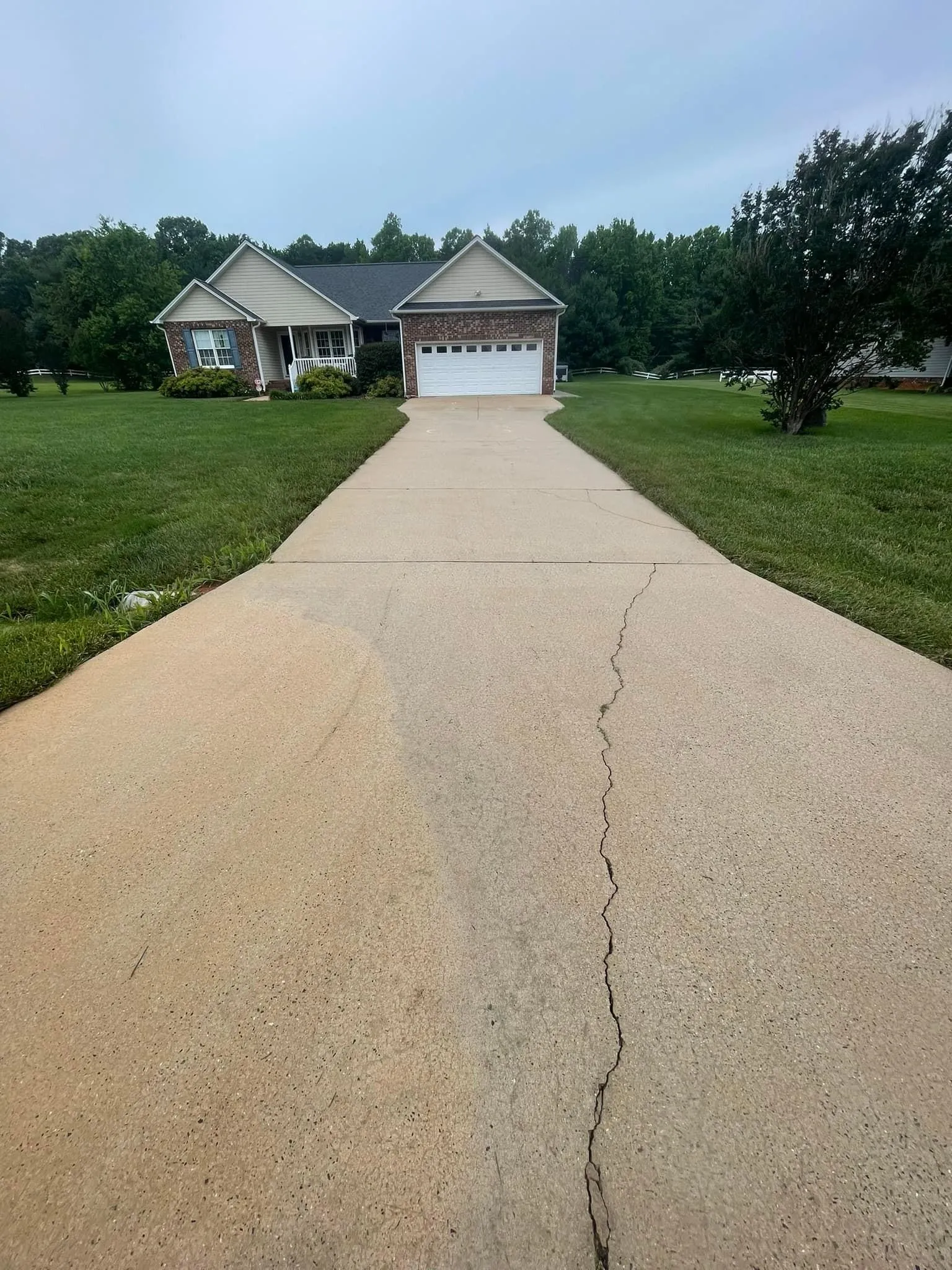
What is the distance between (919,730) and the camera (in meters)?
2.74

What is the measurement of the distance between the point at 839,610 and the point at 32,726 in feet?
16.3

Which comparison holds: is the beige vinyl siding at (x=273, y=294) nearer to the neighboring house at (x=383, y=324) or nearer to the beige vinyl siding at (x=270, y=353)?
the neighboring house at (x=383, y=324)

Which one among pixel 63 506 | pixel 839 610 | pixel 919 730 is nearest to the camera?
pixel 919 730

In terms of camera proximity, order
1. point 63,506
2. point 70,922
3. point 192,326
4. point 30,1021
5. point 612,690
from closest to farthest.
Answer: point 30,1021, point 70,922, point 612,690, point 63,506, point 192,326

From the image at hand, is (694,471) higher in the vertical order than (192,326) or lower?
lower

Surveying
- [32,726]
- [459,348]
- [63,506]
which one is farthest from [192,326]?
[32,726]

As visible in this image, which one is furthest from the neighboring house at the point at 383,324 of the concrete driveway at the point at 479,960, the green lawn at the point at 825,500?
the concrete driveway at the point at 479,960

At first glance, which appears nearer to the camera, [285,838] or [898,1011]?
[898,1011]

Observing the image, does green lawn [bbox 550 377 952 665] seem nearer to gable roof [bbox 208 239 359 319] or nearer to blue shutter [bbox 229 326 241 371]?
gable roof [bbox 208 239 359 319]

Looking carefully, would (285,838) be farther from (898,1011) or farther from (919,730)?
(919,730)

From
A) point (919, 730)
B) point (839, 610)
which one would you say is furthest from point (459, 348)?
point (919, 730)

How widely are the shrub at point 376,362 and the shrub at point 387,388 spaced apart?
3.14ft

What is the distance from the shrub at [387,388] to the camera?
864 inches

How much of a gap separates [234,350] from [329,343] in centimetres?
416
